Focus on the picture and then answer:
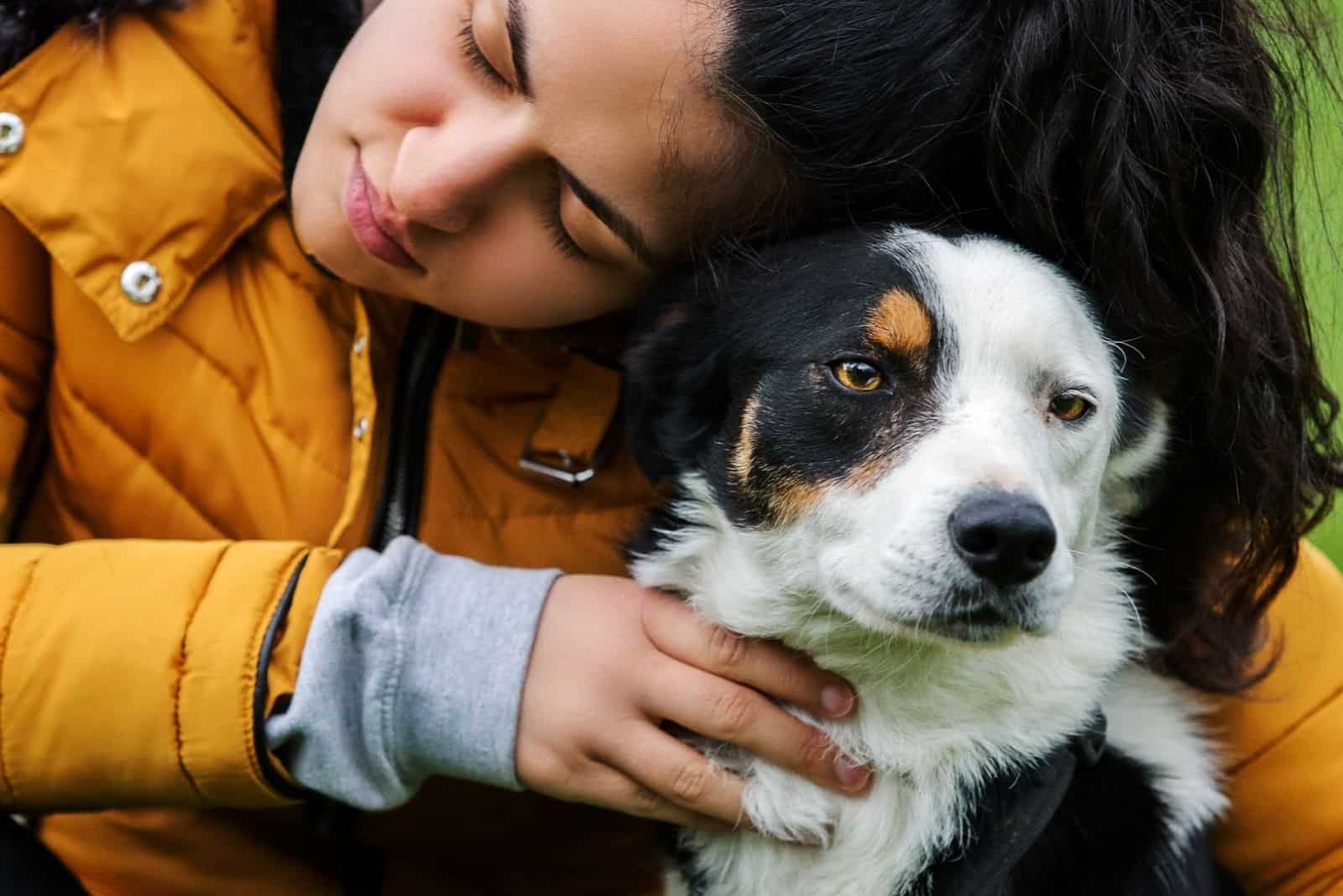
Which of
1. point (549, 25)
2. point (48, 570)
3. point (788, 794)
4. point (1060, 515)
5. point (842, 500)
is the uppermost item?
point (549, 25)

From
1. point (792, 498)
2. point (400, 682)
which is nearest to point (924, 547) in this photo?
point (792, 498)

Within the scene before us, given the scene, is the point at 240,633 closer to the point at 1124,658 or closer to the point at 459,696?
the point at 459,696

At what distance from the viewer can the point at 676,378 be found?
1.81 meters

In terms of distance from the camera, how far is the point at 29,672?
5.65 feet

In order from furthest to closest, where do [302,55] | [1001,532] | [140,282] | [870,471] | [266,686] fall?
[302,55], [140,282], [266,686], [870,471], [1001,532]

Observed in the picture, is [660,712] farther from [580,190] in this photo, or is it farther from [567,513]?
[580,190]

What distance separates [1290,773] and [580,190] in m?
1.37

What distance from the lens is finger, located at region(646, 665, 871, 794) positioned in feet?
5.62

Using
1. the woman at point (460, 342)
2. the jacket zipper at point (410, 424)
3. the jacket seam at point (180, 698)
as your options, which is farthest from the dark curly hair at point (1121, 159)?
the jacket seam at point (180, 698)

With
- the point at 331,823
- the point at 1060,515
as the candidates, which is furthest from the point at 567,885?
the point at 1060,515

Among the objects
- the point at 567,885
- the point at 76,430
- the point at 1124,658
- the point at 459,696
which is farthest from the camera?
the point at 567,885

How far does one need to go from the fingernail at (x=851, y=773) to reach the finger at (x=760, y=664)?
56mm

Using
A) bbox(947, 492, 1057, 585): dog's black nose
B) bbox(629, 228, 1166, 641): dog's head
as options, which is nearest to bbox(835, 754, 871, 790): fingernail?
bbox(629, 228, 1166, 641): dog's head

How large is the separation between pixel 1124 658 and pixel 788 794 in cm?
50
